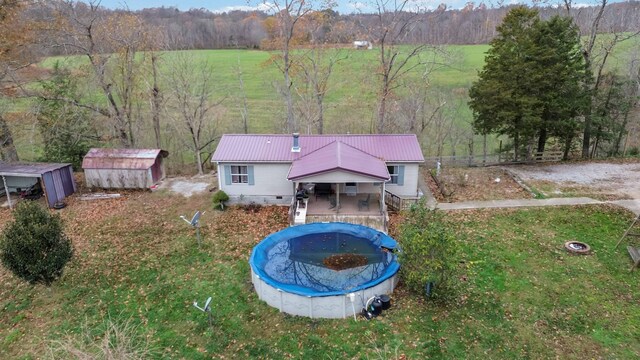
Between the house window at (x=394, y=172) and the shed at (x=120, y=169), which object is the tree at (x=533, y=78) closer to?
the house window at (x=394, y=172)

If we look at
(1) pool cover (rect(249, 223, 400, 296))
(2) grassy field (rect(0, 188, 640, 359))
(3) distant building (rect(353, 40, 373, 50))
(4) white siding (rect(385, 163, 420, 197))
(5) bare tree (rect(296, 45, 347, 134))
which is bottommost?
(2) grassy field (rect(0, 188, 640, 359))

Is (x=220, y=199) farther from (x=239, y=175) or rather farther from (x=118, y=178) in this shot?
(x=118, y=178)

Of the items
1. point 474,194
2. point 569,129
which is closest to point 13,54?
point 474,194

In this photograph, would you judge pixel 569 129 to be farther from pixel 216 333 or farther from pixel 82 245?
pixel 82 245

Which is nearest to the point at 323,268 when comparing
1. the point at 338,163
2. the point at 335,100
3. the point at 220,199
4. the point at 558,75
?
the point at 338,163

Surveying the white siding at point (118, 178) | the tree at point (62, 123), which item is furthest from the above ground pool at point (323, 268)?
the tree at point (62, 123)

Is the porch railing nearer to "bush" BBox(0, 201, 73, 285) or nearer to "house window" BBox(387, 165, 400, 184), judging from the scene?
"house window" BBox(387, 165, 400, 184)

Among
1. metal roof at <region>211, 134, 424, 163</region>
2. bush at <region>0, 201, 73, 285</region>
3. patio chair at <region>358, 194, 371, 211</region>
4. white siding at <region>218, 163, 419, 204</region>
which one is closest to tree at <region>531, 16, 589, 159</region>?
metal roof at <region>211, 134, 424, 163</region>
